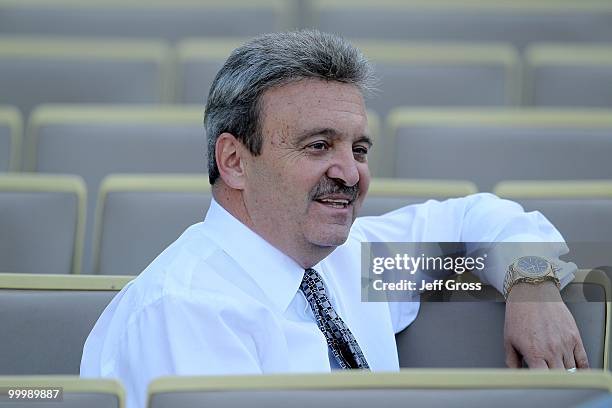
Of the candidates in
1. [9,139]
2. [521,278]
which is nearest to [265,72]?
[521,278]

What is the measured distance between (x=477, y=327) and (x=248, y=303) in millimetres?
469

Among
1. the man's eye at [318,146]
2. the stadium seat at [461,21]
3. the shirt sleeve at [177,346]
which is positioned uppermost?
the stadium seat at [461,21]

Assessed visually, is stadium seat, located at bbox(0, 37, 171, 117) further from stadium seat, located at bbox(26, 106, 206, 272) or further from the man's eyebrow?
the man's eyebrow

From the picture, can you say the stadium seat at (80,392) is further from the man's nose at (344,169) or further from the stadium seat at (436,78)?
the stadium seat at (436,78)

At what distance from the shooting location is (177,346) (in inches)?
67.4

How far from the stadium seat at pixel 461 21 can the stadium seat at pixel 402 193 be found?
59.5 inches

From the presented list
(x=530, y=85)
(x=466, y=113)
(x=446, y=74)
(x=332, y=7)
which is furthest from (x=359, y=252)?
(x=332, y=7)

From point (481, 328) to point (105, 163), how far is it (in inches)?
46.4

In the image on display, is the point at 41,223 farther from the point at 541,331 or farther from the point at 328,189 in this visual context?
the point at 541,331

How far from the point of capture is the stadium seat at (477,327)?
2.01 m

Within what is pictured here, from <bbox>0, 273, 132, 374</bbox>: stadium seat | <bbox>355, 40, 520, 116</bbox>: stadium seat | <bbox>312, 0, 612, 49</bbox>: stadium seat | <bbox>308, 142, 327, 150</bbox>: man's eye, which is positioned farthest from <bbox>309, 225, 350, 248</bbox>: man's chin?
<bbox>312, 0, 612, 49</bbox>: stadium seat

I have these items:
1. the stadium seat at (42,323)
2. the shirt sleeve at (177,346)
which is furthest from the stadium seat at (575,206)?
the stadium seat at (42,323)

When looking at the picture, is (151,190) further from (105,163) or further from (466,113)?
(466,113)

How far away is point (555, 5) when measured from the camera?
4133 millimetres
